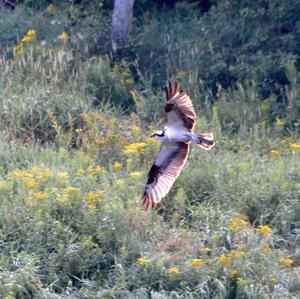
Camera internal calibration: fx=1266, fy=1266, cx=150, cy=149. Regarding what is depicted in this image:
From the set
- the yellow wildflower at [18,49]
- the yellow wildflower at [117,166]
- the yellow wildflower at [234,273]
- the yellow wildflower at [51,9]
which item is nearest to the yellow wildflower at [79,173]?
the yellow wildflower at [117,166]

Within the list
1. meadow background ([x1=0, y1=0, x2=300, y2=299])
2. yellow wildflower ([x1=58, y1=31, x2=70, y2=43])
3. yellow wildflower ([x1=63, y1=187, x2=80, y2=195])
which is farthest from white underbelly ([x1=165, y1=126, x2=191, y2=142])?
yellow wildflower ([x1=58, y1=31, x2=70, y2=43])

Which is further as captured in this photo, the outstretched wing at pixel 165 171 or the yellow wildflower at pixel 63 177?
the yellow wildflower at pixel 63 177

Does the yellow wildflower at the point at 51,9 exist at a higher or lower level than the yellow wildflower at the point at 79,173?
higher

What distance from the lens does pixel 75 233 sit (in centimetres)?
861

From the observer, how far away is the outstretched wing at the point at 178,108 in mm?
8406

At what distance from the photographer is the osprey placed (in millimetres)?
8641

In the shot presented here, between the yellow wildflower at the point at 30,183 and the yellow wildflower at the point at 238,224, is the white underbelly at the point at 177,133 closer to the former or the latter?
the yellow wildflower at the point at 238,224

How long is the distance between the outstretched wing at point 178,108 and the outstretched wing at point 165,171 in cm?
29

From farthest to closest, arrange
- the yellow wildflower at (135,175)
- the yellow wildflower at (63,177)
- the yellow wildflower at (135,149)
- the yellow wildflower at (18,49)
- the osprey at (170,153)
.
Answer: the yellow wildflower at (18,49) → the yellow wildflower at (135,149) → the yellow wildflower at (135,175) → the yellow wildflower at (63,177) → the osprey at (170,153)

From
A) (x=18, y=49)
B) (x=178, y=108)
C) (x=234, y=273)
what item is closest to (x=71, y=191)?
(x=178, y=108)

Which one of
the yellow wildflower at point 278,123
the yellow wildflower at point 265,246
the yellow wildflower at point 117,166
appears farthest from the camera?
the yellow wildflower at point 278,123

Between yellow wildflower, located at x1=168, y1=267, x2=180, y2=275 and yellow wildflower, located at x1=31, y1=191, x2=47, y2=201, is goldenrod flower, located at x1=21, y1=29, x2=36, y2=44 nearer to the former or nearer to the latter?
yellow wildflower, located at x1=31, y1=191, x2=47, y2=201

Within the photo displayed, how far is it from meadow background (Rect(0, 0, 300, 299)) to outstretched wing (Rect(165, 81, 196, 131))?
2.36 ft

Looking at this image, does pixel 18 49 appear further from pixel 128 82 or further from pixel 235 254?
pixel 235 254
